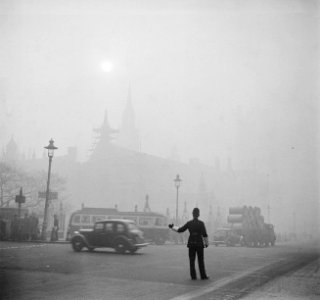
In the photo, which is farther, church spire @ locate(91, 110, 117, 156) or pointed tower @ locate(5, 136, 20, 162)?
church spire @ locate(91, 110, 117, 156)

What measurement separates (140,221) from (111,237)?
16.5m

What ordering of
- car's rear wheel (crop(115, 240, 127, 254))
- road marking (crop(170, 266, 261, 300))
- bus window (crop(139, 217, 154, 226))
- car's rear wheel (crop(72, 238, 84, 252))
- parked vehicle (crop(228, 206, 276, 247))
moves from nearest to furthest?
road marking (crop(170, 266, 261, 300)) → car's rear wheel (crop(115, 240, 127, 254)) → car's rear wheel (crop(72, 238, 84, 252)) → bus window (crop(139, 217, 154, 226)) → parked vehicle (crop(228, 206, 276, 247))

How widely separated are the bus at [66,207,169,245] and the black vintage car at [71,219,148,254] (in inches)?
614

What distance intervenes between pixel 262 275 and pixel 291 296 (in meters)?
3.36

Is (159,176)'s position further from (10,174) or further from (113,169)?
(10,174)

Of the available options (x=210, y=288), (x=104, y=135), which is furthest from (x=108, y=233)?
(x=104, y=135)

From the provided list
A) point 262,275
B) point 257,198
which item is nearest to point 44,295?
point 262,275

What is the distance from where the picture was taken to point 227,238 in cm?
3316

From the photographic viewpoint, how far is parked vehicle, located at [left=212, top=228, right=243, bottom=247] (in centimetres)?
3316

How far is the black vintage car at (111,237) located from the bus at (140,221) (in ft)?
51.2

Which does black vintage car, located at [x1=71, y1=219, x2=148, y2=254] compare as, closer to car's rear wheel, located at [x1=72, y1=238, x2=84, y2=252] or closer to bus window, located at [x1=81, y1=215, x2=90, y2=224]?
car's rear wheel, located at [x1=72, y1=238, x2=84, y2=252]

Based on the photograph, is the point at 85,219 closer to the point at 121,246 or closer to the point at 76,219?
the point at 76,219

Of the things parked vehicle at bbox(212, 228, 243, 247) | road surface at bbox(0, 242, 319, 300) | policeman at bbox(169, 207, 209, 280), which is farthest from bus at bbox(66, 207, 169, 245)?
policeman at bbox(169, 207, 209, 280)

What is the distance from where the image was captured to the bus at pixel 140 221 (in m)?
33.8
